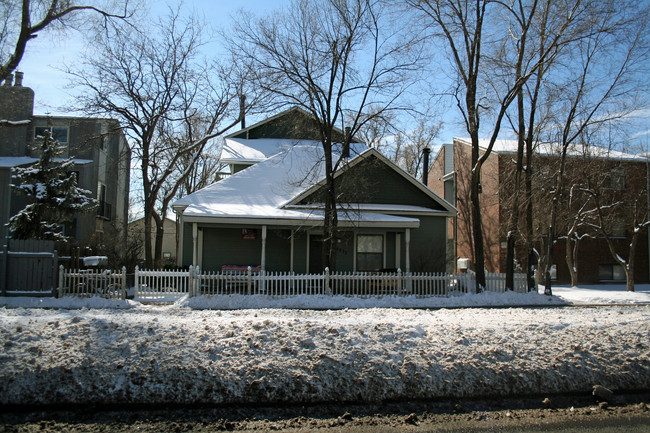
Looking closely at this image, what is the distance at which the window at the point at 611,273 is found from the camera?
29219mm

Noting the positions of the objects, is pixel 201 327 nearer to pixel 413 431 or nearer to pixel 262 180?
pixel 413 431

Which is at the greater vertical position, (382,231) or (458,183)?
(458,183)

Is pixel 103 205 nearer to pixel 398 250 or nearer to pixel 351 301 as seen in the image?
pixel 398 250

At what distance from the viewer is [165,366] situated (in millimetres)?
5656

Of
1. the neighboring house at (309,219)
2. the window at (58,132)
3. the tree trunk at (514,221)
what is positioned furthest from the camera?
the window at (58,132)

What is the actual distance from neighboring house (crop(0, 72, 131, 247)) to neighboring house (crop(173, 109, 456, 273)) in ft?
23.0

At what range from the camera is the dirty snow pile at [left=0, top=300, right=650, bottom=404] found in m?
5.43

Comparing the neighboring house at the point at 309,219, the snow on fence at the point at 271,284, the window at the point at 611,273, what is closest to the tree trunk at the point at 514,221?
the snow on fence at the point at 271,284

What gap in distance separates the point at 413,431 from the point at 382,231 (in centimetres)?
1567

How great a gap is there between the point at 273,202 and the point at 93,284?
772 centimetres

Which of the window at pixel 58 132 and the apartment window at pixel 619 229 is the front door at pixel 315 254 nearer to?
the window at pixel 58 132

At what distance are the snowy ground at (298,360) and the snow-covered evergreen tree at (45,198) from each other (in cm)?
1454

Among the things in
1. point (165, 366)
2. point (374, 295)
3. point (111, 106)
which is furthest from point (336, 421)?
point (111, 106)

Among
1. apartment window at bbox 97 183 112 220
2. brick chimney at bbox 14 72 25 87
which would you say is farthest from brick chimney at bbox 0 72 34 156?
apartment window at bbox 97 183 112 220
